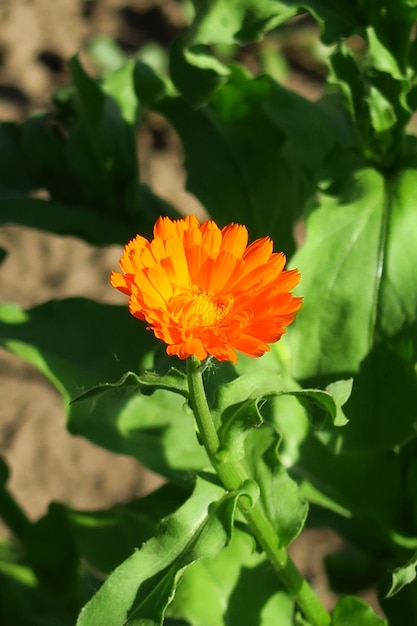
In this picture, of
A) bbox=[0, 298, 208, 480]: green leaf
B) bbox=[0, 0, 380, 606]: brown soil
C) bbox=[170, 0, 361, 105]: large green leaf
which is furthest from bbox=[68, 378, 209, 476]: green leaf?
bbox=[0, 0, 380, 606]: brown soil

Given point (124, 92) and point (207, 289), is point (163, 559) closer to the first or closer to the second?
point (207, 289)

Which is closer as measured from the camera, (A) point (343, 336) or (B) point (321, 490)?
(A) point (343, 336)

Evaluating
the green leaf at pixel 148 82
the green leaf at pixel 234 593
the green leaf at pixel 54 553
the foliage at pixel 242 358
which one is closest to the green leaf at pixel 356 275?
the foliage at pixel 242 358

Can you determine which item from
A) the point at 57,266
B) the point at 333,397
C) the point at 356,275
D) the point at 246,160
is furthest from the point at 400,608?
the point at 57,266

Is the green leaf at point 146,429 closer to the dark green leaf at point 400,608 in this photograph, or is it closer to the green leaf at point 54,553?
the green leaf at point 54,553

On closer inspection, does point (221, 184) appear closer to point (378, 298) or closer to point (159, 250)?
point (378, 298)

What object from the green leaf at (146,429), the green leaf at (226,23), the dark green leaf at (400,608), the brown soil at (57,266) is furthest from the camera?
the brown soil at (57,266)

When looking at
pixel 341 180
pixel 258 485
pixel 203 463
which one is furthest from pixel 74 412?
pixel 341 180
